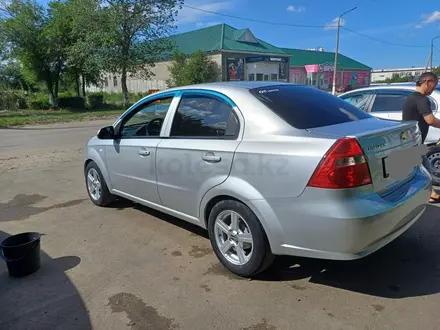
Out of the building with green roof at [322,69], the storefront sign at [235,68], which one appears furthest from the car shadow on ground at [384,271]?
the building with green roof at [322,69]

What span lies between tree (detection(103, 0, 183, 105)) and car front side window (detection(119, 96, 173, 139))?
2619cm

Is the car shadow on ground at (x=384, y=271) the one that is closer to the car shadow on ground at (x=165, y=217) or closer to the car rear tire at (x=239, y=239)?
the car rear tire at (x=239, y=239)

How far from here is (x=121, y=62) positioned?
29.2 m

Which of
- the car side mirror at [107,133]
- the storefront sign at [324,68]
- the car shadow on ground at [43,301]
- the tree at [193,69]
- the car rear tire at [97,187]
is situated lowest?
the car shadow on ground at [43,301]

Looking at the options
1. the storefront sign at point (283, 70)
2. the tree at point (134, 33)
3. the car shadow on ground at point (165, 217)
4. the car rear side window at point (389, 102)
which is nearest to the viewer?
the car shadow on ground at point (165, 217)

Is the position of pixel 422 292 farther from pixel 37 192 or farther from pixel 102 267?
pixel 37 192

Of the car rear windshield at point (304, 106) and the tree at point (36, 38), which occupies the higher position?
the tree at point (36, 38)

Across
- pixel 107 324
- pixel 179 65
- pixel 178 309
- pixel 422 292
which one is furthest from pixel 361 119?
pixel 179 65

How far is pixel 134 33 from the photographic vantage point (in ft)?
96.0

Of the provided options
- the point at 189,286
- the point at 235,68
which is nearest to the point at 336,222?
the point at 189,286

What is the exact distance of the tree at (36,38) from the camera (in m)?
29.0

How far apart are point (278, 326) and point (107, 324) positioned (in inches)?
49.8

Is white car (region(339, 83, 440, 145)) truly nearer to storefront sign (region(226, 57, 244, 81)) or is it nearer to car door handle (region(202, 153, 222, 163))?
car door handle (region(202, 153, 222, 163))

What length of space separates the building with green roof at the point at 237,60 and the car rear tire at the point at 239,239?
113 ft
